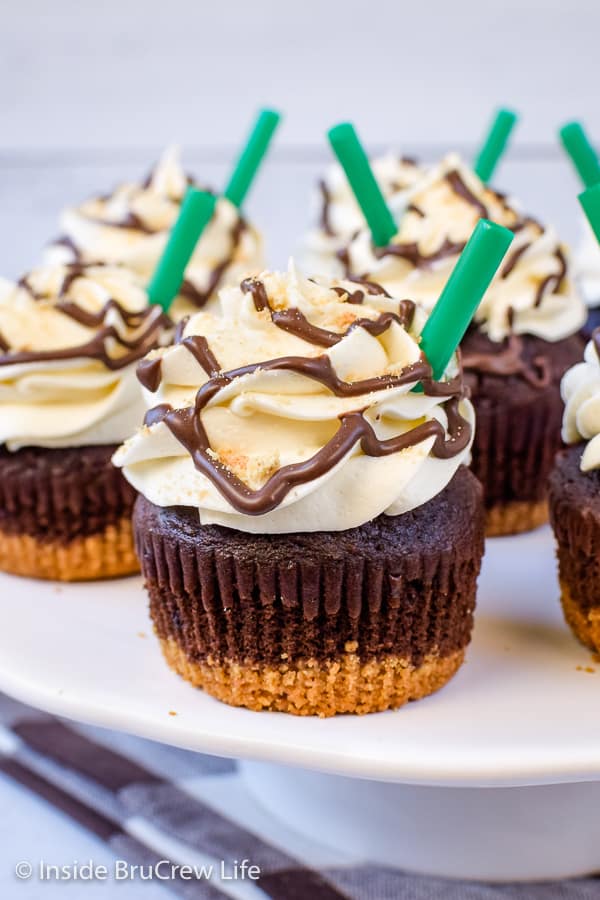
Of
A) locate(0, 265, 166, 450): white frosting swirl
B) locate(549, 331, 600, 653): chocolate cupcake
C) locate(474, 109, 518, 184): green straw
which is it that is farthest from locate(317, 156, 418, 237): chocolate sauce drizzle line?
locate(549, 331, 600, 653): chocolate cupcake

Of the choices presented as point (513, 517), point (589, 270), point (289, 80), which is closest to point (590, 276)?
point (589, 270)

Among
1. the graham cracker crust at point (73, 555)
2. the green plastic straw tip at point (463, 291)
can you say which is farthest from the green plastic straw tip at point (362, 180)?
the graham cracker crust at point (73, 555)

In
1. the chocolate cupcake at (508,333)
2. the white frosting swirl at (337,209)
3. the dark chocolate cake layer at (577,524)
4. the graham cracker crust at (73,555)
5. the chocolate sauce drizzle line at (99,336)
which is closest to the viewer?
the dark chocolate cake layer at (577,524)

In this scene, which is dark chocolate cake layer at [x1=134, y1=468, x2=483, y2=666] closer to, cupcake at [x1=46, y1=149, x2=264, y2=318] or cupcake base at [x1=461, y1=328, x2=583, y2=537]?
cupcake base at [x1=461, y1=328, x2=583, y2=537]

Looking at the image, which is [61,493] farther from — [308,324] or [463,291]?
[463,291]

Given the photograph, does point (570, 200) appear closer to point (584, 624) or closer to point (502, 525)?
point (502, 525)

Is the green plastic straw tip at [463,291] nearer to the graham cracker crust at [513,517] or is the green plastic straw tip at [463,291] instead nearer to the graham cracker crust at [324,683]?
the graham cracker crust at [324,683]

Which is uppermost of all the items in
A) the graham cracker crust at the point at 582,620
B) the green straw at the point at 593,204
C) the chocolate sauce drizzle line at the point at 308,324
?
the green straw at the point at 593,204
